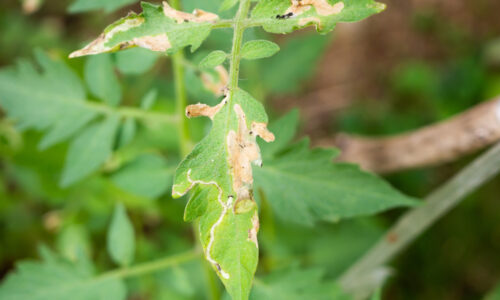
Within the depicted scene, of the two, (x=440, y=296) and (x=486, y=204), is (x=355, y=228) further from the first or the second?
(x=486, y=204)

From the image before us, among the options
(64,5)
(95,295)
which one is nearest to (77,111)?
(95,295)

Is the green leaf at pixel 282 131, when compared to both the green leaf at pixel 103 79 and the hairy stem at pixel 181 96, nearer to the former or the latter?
the hairy stem at pixel 181 96

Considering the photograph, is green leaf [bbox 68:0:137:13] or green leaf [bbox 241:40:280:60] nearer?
green leaf [bbox 241:40:280:60]

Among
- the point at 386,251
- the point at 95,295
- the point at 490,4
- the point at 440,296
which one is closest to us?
the point at 95,295

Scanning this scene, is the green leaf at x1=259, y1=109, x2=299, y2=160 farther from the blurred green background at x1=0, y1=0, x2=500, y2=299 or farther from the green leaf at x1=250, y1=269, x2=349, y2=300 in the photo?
the green leaf at x1=250, y1=269, x2=349, y2=300

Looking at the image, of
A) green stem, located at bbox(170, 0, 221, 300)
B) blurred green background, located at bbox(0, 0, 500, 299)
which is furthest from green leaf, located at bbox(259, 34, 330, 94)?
green stem, located at bbox(170, 0, 221, 300)
